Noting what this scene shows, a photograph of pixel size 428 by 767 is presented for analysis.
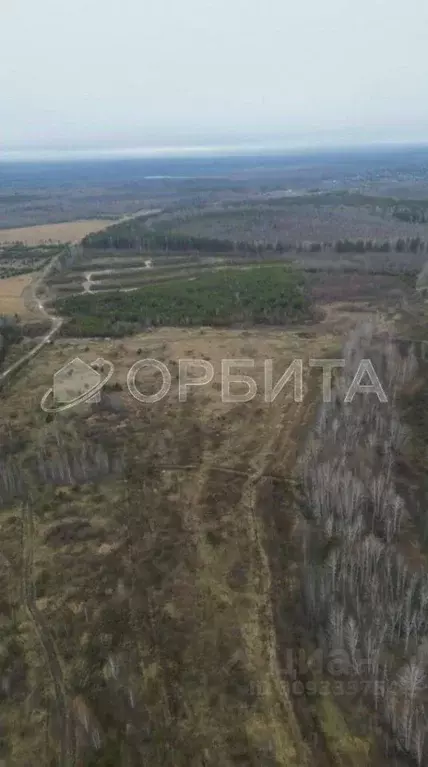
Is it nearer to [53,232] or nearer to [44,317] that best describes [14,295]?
[44,317]

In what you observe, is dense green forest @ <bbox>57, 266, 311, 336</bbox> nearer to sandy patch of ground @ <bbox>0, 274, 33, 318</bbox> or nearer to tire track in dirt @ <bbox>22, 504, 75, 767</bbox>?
sandy patch of ground @ <bbox>0, 274, 33, 318</bbox>

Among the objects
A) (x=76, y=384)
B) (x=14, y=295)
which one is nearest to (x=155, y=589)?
(x=76, y=384)

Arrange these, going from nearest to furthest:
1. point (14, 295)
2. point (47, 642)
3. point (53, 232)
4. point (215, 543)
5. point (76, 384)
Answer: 1. point (47, 642)
2. point (215, 543)
3. point (76, 384)
4. point (14, 295)
5. point (53, 232)

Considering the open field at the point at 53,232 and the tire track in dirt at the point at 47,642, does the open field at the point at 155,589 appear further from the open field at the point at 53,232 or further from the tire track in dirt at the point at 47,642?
the open field at the point at 53,232

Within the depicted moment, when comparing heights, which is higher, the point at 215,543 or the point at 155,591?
the point at 215,543

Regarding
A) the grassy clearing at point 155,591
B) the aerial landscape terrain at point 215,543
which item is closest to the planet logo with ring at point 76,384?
the aerial landscape terrain at point 215,543

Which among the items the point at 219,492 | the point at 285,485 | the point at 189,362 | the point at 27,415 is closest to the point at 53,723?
the point at 219,492
